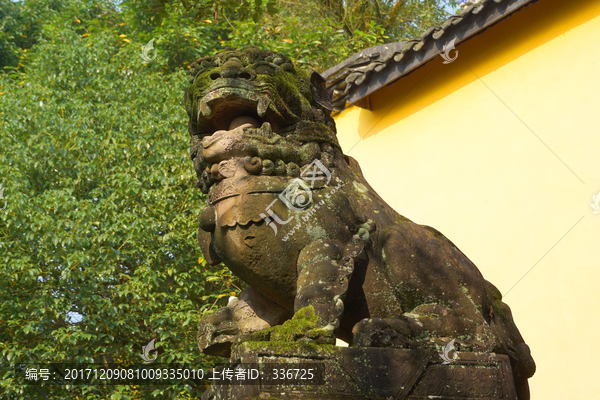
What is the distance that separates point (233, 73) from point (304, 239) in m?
0.96

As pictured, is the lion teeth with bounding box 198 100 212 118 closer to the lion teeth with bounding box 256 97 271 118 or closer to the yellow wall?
the lion teeth with bounding box 256 97 271 118

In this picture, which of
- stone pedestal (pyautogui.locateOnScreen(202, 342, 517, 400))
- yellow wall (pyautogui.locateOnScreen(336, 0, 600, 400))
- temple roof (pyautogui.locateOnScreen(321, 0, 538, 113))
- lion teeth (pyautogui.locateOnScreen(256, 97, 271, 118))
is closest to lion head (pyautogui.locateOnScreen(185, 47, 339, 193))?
lion teeth (pyautogui.locateOnScreen(256, 97, 271, 118))

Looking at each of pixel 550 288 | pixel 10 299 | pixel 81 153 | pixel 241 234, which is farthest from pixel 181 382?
pixel 241 234

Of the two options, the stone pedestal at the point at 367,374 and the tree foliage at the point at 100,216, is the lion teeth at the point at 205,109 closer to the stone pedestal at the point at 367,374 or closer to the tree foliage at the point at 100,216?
the stone pedestal at the point at 367,374

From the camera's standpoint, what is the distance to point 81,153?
852 cm

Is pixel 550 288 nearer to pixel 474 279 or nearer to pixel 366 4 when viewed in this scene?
pixel 474 279

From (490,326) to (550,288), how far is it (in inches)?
141

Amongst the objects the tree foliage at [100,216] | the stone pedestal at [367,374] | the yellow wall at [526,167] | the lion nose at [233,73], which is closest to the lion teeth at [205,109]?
the lion nose at [233,73]

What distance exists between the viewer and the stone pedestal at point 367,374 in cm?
293

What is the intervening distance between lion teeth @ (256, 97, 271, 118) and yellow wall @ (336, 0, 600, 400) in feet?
13.9

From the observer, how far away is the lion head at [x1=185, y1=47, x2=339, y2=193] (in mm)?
3570

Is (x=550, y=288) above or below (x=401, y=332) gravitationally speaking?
above

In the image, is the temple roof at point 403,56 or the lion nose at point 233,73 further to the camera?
the temple roof at point 403,56

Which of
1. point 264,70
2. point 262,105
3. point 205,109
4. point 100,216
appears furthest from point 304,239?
point 100,216
